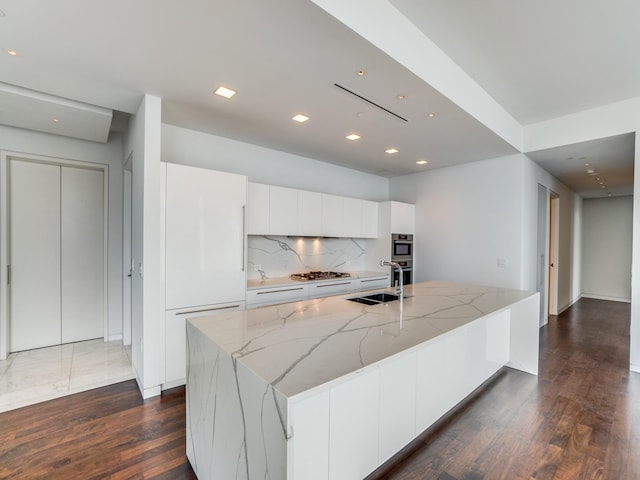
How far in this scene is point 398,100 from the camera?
2637 mm

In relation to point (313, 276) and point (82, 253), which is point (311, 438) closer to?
point (313, 276)

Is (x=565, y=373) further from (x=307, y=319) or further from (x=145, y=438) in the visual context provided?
(x=145, y=438)

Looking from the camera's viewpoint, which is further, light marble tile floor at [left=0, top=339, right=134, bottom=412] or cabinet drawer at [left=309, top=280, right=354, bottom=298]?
cabinet drawer at [left=309, top=280, right=354, bottom=298]

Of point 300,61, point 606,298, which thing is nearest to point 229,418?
point 300,61

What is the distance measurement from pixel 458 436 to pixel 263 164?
3.52 metres

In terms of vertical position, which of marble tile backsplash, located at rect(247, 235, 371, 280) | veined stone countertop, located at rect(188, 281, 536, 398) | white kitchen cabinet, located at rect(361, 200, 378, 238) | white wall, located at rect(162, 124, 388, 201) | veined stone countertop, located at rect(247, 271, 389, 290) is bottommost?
veined stone countertop, located at rect(247, 271, 389, 290)

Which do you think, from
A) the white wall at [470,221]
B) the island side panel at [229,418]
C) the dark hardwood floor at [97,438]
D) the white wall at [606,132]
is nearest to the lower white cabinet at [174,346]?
the dark hardwood floor at [97,438]

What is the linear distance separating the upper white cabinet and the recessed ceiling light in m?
1.12

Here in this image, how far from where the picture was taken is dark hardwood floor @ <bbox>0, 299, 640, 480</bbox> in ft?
5.90

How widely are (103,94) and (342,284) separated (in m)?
3.26

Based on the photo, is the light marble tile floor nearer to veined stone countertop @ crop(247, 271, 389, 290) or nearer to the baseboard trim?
veined stone countertop @ crop(247, 271, 389, 290)

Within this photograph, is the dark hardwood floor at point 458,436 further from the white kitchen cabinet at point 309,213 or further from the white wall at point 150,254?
the white kitchen cabinet at point 309,213

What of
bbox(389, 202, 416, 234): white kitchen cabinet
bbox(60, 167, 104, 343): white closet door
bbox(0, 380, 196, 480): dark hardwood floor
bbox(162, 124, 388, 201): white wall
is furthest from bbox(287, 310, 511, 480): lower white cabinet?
bbox(60, 167, 104, 343): white closet door

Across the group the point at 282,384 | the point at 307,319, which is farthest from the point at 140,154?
the point at 282,384
